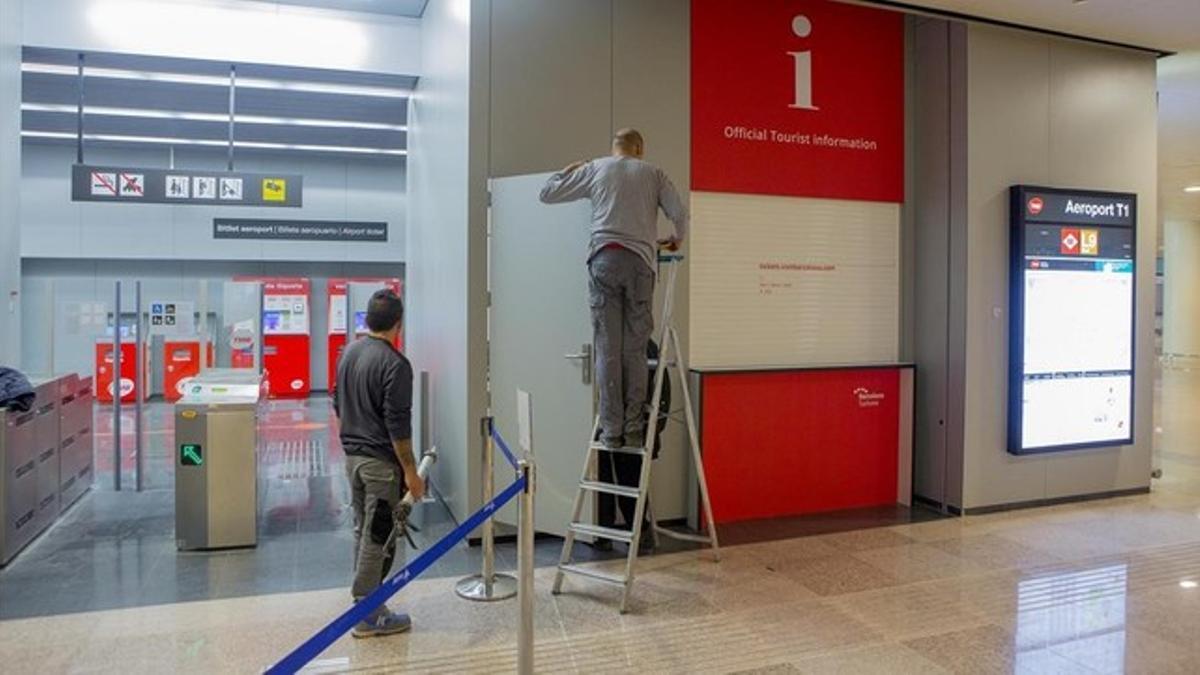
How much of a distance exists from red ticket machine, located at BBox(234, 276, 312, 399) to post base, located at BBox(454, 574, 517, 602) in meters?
9.35

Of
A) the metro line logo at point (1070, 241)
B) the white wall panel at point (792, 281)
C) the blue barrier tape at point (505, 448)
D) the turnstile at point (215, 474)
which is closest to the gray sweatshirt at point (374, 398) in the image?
the blue barrier tape at point (505, 448)

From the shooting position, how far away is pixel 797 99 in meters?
5.44

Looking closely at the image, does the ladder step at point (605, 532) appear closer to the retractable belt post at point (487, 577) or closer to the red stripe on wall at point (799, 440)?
the retractable belt post at point (487, 577)

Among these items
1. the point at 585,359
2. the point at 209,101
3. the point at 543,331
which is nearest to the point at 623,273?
the point at 585,359

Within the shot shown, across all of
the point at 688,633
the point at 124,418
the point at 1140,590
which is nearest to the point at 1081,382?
the point at 1140,590

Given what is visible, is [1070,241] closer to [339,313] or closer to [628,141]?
[628,141]

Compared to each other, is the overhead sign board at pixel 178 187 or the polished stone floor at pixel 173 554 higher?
the overhead sign board at pixel 178 187

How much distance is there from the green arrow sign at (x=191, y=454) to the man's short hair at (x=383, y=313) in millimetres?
1847

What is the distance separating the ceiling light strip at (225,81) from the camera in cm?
682

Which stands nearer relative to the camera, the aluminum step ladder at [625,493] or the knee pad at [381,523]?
the knee pad at [381,523]

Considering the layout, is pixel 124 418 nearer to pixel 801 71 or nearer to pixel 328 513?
pixel 328 513

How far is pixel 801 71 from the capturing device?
5441 mm

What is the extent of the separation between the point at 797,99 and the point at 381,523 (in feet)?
12.2

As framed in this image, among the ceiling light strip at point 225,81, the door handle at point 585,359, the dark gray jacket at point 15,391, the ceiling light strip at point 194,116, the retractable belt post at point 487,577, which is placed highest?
the ceiling light strip at point 194,116
